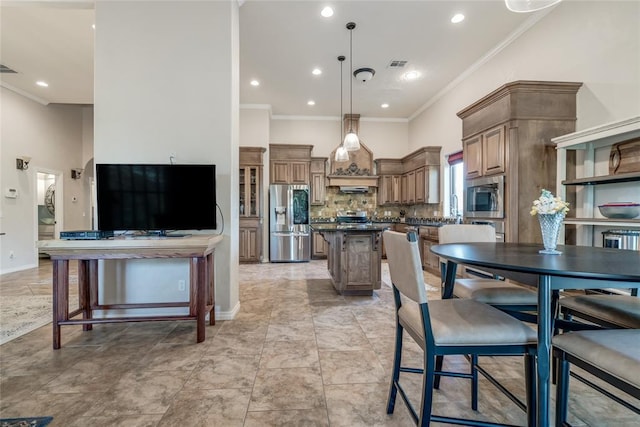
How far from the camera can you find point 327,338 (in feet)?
8.39

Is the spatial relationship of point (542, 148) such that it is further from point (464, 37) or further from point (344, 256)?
point (344, 256)

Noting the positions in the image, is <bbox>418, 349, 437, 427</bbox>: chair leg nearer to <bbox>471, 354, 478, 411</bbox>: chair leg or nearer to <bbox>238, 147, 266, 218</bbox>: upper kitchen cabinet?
<bbox>471, 354, 478, 411</bbox>: chair leg

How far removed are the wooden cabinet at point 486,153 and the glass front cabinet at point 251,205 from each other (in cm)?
409

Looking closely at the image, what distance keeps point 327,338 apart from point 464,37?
14.1ft

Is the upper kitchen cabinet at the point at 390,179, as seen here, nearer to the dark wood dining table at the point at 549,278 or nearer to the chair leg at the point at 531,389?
the dark wood dining table at the point at 549,278

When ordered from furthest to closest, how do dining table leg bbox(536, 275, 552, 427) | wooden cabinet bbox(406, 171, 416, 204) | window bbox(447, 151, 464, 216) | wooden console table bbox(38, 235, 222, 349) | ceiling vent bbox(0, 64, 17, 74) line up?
wooden cabinet bbox(406, 171, 416, 204) → window bbox(447, 151, 464, 216) → ceiling vent bbox(0, 64, 17, 74) → wooden console table bbox(38, 235, 222, 349) → dining table leg bbox(536, 275, 552, 427)

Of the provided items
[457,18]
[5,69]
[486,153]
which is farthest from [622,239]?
[5,69]

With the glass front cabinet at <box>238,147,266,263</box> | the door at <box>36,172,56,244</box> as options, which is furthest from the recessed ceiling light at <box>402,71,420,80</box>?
the door at <box>36,172,56,244</box>

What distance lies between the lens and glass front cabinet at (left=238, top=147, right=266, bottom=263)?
6332mm

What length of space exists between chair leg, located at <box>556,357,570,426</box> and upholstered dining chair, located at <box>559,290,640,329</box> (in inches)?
20.8

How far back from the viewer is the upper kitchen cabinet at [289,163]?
22.1 feet

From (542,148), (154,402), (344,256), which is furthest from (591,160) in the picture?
(154,402)

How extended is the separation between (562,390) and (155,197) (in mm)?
3091

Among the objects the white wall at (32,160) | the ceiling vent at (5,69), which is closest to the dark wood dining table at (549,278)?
the ceiling vent at (5,69)
